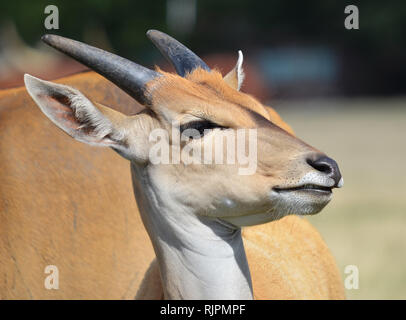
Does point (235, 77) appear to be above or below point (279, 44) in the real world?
below

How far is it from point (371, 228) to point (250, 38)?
31.7m

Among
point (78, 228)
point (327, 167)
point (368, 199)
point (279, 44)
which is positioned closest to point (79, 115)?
point (327, 167)

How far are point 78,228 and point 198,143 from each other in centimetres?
177

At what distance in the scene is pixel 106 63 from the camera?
162 inches

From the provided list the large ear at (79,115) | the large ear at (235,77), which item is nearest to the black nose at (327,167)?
the large ear at (79,115)

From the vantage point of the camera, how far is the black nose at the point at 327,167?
12.5ft

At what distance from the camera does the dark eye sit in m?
4.05

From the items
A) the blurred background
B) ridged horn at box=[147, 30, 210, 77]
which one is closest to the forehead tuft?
ridged horn at box=[147, 30, 210, 77]

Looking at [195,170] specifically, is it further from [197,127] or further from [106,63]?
[106,63]

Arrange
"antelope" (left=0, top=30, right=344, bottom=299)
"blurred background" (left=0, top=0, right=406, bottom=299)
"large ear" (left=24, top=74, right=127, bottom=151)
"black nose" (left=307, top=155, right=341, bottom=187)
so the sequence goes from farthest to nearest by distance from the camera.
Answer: "blurred background" (left=0, top=0, right=406, bottom=299), "large ear" (left=24, top=74, right=127, bottom=151), "antelope" (left=0, top=30, right=344, bottom=299), "black nose" (left=307, top=155, right=341, bottom=187)

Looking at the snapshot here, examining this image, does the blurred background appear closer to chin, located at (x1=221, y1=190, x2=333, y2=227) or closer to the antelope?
the antelope

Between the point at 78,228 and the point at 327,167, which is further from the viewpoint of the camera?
the point at 78,228

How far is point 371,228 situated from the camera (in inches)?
421

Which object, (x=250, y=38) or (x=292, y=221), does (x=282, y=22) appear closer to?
(x=250, y=38)
